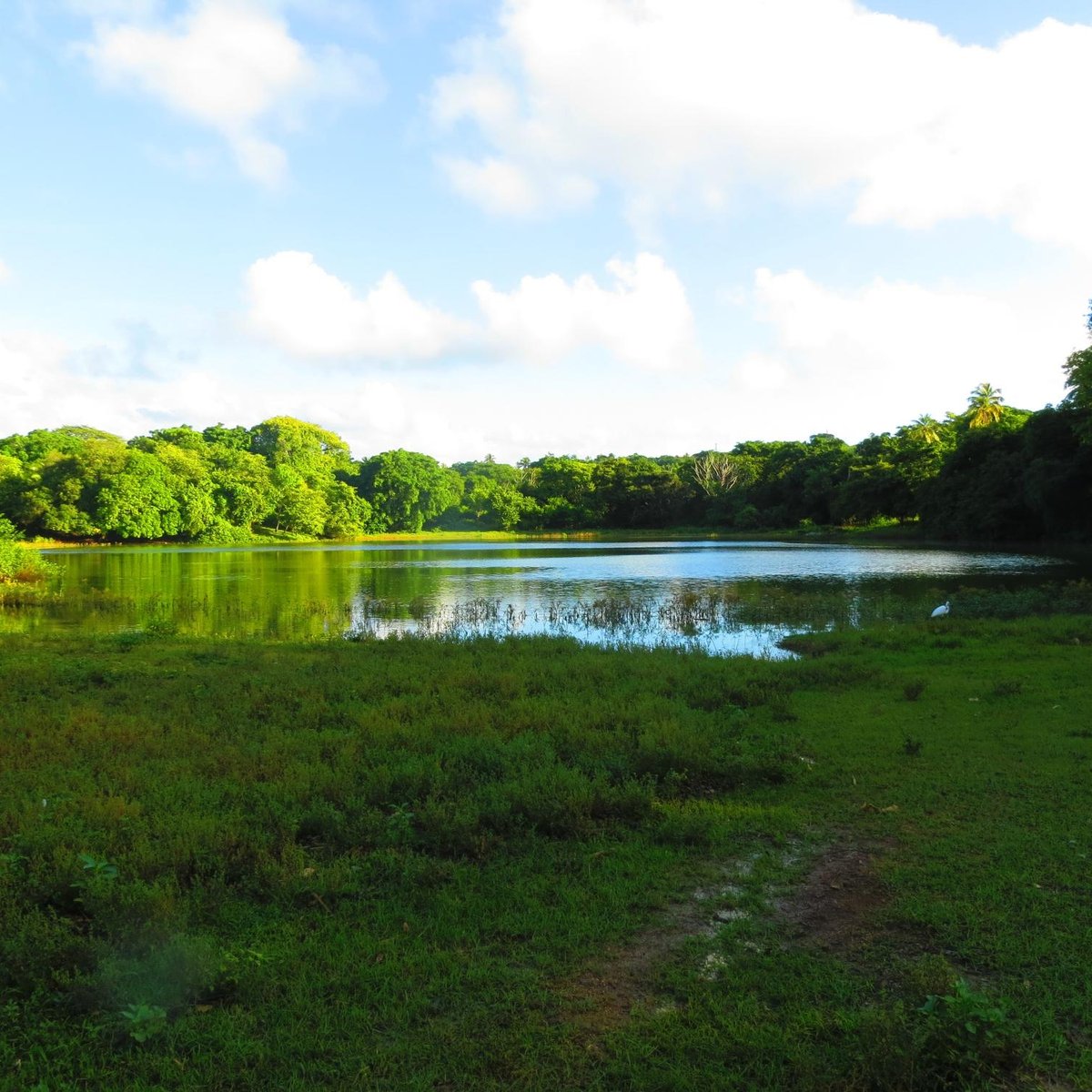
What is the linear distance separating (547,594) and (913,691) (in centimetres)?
1903

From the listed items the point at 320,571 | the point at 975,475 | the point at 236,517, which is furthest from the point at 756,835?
the point at 236,517

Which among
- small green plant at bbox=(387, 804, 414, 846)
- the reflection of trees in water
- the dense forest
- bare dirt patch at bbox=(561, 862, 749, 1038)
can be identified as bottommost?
the reflection of trees in water

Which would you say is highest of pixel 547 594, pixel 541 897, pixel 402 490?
pixel 402 490

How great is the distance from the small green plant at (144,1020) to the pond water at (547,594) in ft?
47.5

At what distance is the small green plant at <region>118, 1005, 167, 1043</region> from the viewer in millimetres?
3352

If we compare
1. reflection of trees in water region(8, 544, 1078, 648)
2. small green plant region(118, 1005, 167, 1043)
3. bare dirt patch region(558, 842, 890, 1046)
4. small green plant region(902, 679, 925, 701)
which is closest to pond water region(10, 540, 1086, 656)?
reflection of trees in water region(8, 544, 1078, 648)

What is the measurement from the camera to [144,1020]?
341cm

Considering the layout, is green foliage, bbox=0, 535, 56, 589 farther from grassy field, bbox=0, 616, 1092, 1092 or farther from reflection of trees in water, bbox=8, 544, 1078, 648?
grassy field, bbox=0, 616, 1092, 1092

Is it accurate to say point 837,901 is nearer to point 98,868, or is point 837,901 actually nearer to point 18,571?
point 98,868

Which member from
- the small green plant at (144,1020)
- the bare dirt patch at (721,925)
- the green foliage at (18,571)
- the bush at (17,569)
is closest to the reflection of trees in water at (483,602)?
the green foliage at (18,571)

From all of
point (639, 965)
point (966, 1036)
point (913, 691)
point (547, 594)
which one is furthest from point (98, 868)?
point (547, 594)

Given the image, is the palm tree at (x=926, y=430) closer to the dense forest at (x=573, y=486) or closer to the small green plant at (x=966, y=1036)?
the dense forest at (x=573, y=486)

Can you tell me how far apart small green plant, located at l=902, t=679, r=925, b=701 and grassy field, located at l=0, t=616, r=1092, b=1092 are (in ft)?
2.68

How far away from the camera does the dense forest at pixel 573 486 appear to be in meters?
57.7
